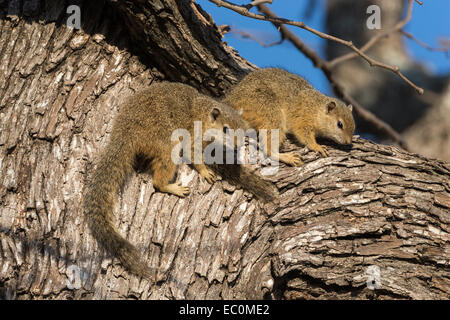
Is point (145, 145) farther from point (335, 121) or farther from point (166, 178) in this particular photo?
point (335, 121)

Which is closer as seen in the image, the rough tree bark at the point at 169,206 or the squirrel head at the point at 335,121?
the rough tree bark at the point at 169,206

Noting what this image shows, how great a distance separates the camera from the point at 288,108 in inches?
228

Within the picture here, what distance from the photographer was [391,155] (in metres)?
4.61

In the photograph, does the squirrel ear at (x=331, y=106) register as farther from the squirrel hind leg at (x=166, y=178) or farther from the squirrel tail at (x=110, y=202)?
the squirrel tail at (x=110, y=202)

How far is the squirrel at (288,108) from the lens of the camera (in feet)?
17.7

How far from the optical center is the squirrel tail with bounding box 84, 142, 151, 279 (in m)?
3.82

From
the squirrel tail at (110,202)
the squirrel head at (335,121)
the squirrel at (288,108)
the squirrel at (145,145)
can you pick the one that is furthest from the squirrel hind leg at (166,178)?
the squirrel head at (335,121)

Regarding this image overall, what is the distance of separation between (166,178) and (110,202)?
1.75 feet

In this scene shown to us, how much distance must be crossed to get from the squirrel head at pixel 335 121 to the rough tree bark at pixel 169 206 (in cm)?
58

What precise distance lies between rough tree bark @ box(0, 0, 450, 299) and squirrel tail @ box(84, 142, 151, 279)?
0.32 feet

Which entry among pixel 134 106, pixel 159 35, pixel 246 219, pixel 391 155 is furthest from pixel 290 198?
pixel 159 35
